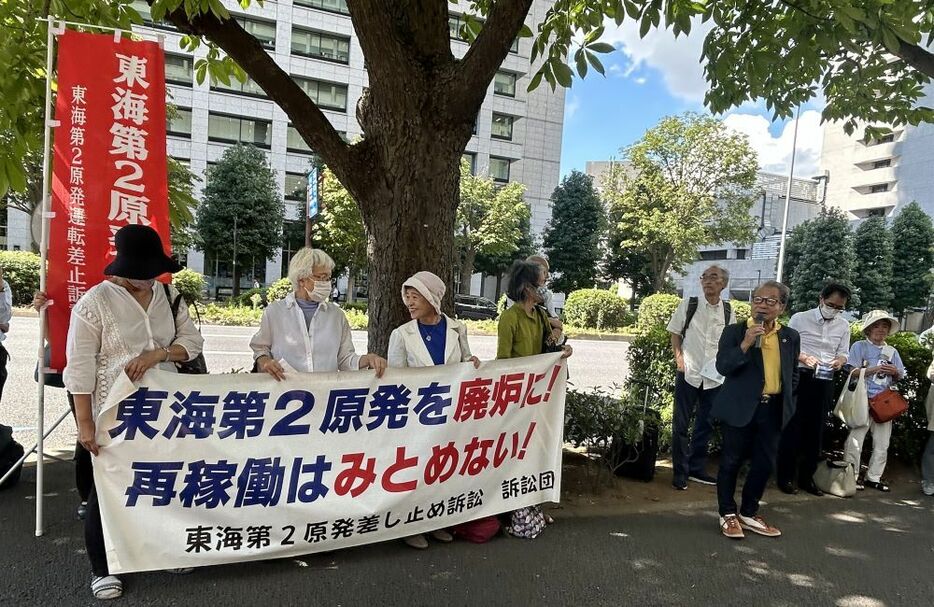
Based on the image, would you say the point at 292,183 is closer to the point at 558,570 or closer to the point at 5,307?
the point at 5,307

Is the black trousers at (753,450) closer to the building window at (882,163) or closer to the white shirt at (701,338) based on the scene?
the white shirt at (701,338)

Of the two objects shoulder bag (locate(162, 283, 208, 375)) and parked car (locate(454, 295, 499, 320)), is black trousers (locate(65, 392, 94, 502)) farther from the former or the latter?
parked car (locate(454, 295, 499, 320))

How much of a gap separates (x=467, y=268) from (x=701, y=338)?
2704 cm

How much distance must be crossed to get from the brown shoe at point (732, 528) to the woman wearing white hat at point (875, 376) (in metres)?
2.06

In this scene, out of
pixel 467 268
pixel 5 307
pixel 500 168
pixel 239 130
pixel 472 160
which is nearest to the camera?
pixel 5 307

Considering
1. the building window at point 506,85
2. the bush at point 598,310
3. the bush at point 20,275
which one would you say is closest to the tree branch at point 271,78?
the bush at point 20,275

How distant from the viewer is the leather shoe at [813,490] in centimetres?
508

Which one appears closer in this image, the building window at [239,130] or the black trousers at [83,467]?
the black trousers at [83,467]

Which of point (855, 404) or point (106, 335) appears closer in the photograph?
point (106, 335)

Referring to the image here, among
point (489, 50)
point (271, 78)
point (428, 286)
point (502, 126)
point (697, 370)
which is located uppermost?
point (502, 126)

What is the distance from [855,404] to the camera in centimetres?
516

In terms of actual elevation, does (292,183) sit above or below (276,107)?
below

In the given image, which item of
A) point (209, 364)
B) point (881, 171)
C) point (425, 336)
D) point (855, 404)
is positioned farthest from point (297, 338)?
point (881, 171)

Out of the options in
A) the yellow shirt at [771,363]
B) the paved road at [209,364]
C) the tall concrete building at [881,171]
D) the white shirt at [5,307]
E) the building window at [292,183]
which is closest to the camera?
the yellow shirt at [771,363]
